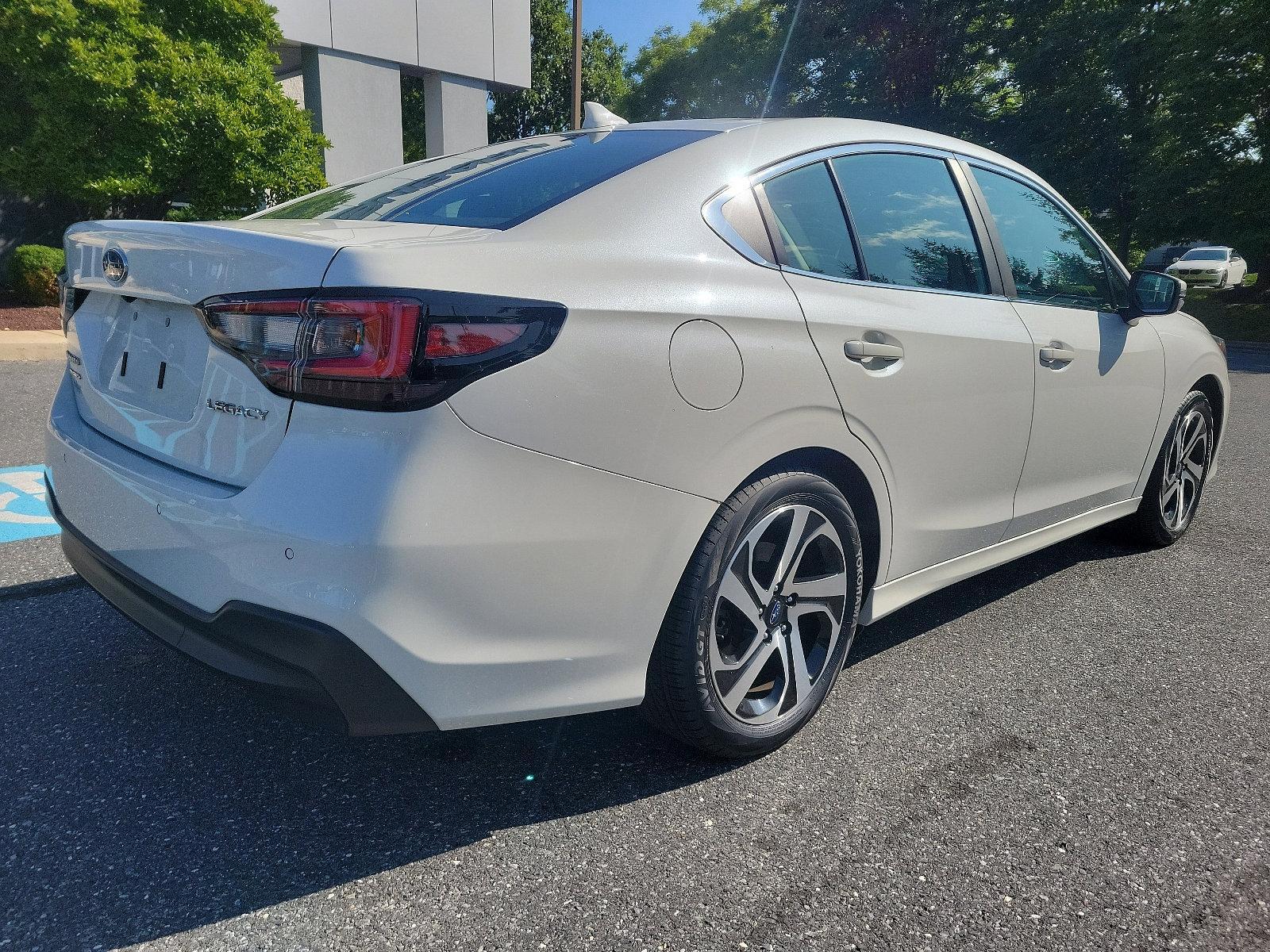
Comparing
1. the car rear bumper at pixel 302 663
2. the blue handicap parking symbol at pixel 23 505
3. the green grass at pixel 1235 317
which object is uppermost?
the car rear bumper at pixel 302 663

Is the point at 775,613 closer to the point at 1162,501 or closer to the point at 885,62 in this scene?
the point at 1162,501

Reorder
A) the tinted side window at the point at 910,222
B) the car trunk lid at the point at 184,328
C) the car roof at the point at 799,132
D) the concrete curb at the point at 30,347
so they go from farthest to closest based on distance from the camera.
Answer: the concrete curb at the point at 30,347
the tinted side window at the point at 910,222
the car roof at the point at 799,132
the car trunk lid at the point at 184,328

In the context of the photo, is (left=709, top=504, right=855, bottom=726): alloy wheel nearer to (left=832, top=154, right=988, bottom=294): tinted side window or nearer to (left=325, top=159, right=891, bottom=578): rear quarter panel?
(left=325, top=159, right=891, bottom=578): rear quarter panel

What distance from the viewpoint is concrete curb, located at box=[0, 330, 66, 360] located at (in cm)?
937

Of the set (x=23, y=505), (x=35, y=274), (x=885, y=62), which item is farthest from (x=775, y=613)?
(x=885, y=62)

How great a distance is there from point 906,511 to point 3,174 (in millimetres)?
13098

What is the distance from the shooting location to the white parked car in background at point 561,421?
1.82 m

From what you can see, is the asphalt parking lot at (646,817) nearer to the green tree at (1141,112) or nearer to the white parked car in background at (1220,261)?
the green tree at (1141,112)

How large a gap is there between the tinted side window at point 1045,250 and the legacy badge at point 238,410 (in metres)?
2.51

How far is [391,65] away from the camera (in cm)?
1795

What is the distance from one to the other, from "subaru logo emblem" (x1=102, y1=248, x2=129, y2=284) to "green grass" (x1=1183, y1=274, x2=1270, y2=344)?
2130cm

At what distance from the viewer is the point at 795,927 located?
1.94 metres

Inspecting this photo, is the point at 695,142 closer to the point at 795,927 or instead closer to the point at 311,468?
the point at 311,468

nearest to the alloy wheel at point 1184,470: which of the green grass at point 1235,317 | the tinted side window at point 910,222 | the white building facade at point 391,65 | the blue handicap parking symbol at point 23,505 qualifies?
the tinted side window at point 910,222
